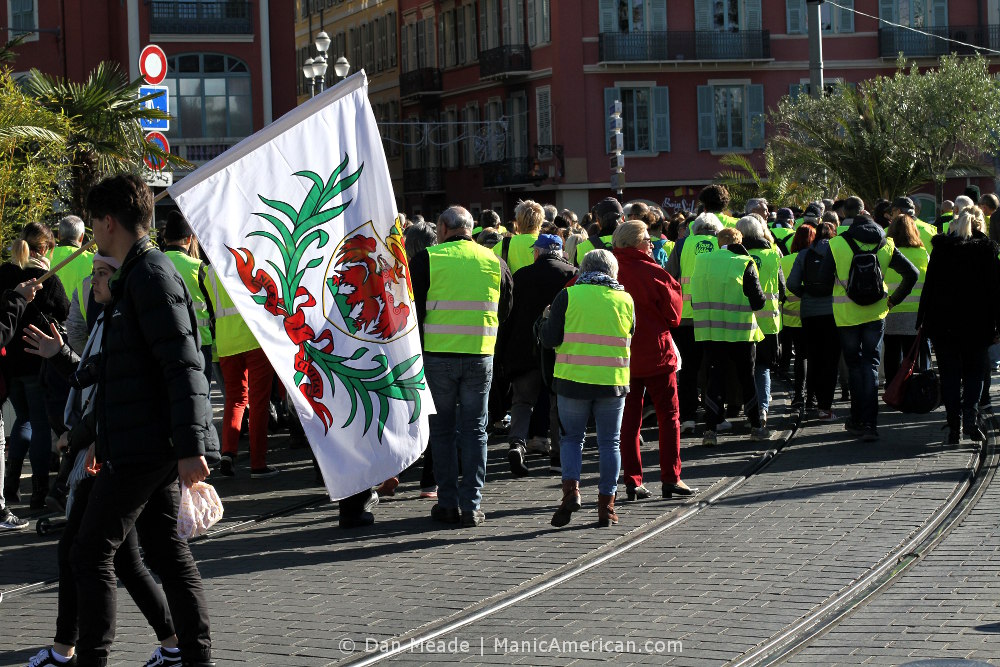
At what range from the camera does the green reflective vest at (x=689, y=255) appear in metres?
13.3

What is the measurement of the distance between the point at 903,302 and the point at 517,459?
4.82m

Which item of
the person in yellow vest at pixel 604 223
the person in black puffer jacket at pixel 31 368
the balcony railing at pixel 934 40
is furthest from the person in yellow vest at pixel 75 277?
the balcony railing at pixel 934 40

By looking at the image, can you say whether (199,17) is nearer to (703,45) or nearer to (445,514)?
(703,45)

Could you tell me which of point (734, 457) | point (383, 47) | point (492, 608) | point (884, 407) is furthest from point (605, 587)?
point (383, 47)

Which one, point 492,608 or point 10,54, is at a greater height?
point 10,54

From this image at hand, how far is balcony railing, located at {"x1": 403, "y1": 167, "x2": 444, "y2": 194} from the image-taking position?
5928cm

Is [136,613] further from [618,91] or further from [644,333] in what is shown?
[618,91]

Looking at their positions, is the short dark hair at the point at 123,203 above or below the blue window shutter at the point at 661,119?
below

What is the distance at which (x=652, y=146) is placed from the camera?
2007 inches

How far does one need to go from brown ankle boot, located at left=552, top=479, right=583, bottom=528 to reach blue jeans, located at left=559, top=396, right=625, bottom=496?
0.05 m

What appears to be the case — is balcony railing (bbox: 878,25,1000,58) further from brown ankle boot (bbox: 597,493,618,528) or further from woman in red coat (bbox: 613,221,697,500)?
brown ankle boot (bbox: 597,493,618,528)

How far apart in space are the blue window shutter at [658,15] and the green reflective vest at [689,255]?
38.1m

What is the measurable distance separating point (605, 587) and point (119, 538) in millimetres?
2803

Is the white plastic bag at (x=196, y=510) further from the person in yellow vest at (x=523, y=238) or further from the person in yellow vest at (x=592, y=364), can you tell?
the person in yellow vest at (x=523, y=238)
